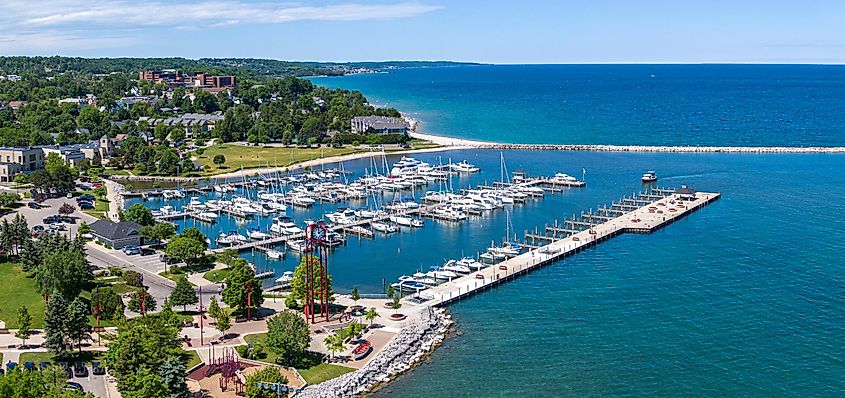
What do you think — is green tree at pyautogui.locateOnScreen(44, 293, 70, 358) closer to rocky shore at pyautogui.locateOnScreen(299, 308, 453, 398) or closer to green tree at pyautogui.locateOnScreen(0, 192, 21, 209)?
rocky shore at pyautogui.locateOnScreen(299, 308, 453, 398)

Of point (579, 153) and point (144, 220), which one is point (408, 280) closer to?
point (144, 220)

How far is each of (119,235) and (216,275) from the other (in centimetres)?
1258

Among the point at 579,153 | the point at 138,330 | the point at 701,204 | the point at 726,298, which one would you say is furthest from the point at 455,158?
the point at 138,330

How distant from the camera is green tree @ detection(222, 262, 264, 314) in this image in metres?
49.2

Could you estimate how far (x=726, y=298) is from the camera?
54.8m

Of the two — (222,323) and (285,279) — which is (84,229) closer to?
(285,279)

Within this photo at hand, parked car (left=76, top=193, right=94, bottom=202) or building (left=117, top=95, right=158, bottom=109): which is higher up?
building (left=117, top=95, right=158, bottom=109)

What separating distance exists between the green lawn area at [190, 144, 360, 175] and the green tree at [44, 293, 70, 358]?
64.3 metres

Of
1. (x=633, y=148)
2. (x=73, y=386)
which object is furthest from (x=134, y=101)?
(x=73, y=386)

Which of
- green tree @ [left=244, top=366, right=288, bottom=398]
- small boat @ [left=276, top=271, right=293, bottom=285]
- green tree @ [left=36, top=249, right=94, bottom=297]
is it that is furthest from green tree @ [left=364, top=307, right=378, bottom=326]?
green tree @ [left=36, top=249, right=94, bottom=297]

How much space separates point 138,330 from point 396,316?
16.4 metres

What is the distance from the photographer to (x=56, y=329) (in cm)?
4197

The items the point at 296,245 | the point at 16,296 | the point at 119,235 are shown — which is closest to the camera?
the point at 16,296

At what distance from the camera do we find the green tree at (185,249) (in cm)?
6012
